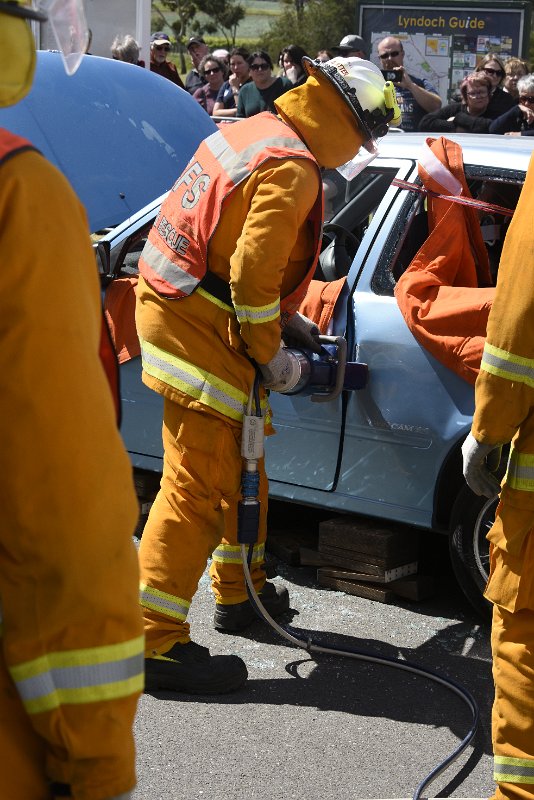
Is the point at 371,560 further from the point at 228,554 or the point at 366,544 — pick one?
the point at 228,554

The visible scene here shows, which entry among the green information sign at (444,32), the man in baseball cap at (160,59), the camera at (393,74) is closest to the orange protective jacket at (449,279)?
the camera at (393,74)

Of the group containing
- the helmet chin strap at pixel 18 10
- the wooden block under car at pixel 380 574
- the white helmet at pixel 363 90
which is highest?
the helmet chin strap at pixel 18 10

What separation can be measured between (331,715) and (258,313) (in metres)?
1.34

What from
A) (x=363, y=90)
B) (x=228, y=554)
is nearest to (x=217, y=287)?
(x=363, y=90)

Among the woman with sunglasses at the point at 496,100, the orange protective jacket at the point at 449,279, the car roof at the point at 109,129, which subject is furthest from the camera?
the woman with sunglasses at the point at 496,100

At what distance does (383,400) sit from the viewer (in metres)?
4.33

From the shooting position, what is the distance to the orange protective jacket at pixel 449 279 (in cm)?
409

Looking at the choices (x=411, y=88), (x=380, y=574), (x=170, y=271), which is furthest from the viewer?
(x=411, y=88)

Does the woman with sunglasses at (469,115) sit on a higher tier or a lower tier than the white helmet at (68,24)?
lower

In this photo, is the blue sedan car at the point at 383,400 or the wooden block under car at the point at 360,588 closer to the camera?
the blue sedan car at the point at 383,400

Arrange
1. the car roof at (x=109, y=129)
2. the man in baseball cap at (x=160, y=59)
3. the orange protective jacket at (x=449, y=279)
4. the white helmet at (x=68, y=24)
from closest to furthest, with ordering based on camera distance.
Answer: the white helmet at (x=68, y=24) → the orange protective jacket at (x=449, y=279) → the car roof at (x=109, y=129) → the man in baseball cap at (x=160, y=59)

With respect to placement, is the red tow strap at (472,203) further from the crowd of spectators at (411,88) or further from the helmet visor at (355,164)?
the crowd of spectators at (411,88)

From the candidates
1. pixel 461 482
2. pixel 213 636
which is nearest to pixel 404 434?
pixel 461 482

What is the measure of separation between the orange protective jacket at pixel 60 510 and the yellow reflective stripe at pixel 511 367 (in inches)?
53.1
